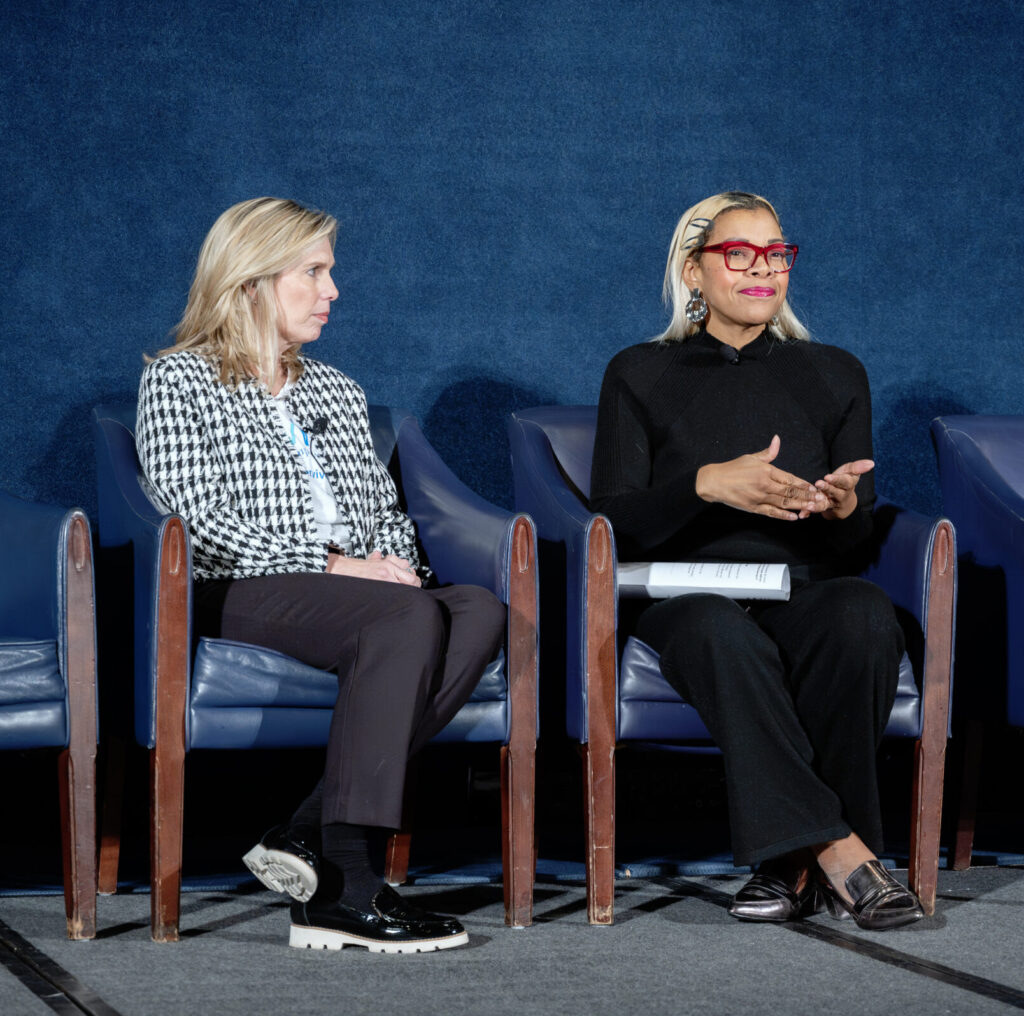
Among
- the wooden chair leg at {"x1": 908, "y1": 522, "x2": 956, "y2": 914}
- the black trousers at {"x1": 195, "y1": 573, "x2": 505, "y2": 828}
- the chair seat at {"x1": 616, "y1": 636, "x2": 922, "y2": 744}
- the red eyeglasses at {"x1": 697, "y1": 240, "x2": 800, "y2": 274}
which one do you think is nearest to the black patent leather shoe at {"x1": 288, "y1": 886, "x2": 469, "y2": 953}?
the black trousers at {"x1": 195, "y1": 573, "x2": 505, "y2": 828}

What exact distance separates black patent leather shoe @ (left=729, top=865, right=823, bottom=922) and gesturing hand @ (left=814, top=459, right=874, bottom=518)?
611 mm

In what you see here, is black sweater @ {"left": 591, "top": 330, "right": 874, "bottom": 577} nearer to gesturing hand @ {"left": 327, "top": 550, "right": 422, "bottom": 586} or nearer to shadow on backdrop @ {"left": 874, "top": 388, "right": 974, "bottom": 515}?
gesturing hand @ {"left": 327, "top": 550, "right": 422, "bottom": 586}

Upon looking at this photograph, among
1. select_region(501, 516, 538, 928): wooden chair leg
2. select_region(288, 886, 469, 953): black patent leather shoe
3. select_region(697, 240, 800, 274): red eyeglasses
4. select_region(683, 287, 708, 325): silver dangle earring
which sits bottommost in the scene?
select_region(288, 886, 469, 953): black patent leather shoe

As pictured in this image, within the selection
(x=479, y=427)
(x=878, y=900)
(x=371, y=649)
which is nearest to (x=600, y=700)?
(x=371, y=649)

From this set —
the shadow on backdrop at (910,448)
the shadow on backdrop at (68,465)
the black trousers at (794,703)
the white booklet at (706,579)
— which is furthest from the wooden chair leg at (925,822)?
the shadow on backdrop at (68,465)

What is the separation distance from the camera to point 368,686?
211 centimetres

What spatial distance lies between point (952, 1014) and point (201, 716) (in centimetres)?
111

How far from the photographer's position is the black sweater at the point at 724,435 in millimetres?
2588

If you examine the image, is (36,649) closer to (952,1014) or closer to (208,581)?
(208,581)

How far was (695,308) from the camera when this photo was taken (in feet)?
9.23

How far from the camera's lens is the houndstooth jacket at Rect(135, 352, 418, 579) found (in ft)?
7.74

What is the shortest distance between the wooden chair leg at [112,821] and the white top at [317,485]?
0.49 m

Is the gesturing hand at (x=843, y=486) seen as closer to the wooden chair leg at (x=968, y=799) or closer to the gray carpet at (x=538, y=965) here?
the wooden chair leg at (x=968, y=799)

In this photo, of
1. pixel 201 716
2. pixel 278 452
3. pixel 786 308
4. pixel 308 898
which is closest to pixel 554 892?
pixel 308 898
